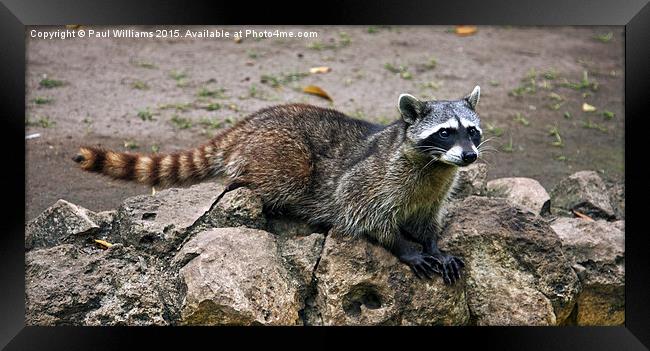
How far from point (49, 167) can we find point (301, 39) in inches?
172

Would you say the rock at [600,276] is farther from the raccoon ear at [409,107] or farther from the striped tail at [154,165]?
the striped tail at [154,165]

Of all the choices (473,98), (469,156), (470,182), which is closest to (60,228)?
(469,156)

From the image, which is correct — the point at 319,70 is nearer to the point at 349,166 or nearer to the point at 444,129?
the point at 349,166

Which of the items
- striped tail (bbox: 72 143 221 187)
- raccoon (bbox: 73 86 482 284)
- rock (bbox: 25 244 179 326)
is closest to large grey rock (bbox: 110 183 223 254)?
rock (bbox: 25 244 179 326)

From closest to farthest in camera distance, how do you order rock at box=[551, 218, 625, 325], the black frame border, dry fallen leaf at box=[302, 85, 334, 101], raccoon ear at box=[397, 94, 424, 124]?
the black frame border < raccoon ear at box=[397, 94, 424, 124] < rock at box=[551, 218, 625, 325] < dry fallen leaf at box=[302, 85, 334, 101]

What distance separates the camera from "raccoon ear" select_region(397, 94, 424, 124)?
5.81m

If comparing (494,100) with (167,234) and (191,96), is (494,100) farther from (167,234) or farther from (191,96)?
(167,234)

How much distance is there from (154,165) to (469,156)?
2513 mm

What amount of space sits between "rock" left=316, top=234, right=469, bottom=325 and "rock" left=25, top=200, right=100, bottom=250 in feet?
5.56

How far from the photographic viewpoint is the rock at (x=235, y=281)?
17.3ft

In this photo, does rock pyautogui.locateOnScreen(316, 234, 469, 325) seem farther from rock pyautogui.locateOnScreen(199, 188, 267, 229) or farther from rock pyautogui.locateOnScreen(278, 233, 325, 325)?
rock pyautogui.locateOnScreen(199, 188, 267, 229)

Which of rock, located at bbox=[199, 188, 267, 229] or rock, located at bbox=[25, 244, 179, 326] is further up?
rock, located at bbox=[199, 188, 267, 229]

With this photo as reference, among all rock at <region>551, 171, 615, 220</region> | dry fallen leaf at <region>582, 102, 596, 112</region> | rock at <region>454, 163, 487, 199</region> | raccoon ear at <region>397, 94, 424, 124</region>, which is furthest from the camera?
dry fallen leaf at <region>582, 102, 596, 112</region>
